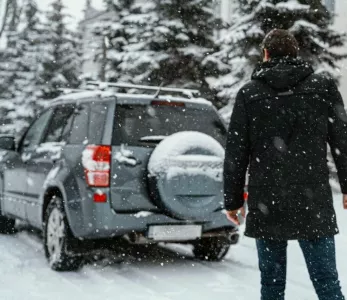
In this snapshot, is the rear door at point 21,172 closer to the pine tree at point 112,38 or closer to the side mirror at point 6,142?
the side mirror at point 6,142

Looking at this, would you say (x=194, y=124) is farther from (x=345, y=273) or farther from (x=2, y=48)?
(x=2, y=48)

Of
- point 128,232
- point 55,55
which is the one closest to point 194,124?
point 128,232

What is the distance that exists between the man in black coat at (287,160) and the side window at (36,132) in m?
4.23

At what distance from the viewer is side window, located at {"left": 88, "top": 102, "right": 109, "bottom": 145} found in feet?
18.6

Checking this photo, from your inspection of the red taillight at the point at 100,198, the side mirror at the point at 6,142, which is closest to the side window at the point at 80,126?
the red taillight at the point at 100,198

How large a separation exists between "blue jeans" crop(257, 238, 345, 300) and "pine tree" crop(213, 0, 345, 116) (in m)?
12.1

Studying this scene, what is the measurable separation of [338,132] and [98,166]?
2705 mm

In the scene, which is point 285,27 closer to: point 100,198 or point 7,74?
point 100,198

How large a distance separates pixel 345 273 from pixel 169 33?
1398cm

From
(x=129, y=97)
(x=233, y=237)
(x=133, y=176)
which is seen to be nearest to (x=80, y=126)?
(x=129, y=97)

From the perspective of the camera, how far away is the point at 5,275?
18.6 ft

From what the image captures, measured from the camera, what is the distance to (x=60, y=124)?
673 centimetres

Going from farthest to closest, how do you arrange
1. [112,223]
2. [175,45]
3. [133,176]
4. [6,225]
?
1. [175,45]
2. [6,225]
3. [133,176]
4. [112,223]

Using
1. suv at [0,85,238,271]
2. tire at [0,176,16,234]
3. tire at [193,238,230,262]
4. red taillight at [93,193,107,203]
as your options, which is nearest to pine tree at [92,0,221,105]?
tire at [0,176,16,234]
